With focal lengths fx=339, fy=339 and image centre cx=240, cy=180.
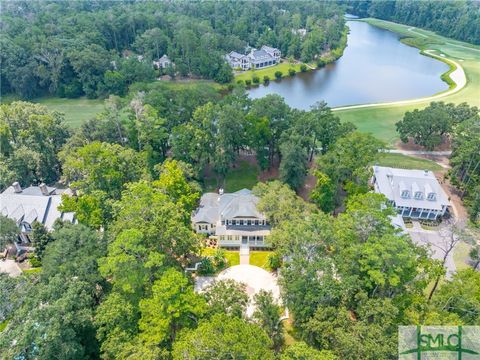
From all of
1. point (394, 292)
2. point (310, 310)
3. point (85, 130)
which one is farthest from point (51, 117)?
point (394, 292)

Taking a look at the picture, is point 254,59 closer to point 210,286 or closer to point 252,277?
point 252,277

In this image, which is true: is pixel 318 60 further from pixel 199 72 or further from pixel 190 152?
Result: pixel 190 152

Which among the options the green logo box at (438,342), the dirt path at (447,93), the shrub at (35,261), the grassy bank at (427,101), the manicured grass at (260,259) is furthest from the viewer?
the dirt path at (447,93)

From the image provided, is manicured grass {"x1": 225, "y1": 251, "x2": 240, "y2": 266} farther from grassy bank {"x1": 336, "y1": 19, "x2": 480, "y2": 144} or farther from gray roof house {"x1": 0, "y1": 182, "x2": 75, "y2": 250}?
grassy bank {"x1": 336, "y1": 19, "x2": 480, "y2": 144}

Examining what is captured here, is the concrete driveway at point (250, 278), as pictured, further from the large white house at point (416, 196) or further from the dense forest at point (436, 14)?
the dense forest at point (436, 14)

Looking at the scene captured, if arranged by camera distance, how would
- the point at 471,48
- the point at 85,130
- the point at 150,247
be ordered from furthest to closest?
1. the point at 471,48
2. the point at 85,130
3. the point at 150,247

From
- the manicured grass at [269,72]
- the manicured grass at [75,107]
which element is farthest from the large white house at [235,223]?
the manicured grass at [269,72]
